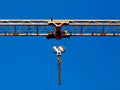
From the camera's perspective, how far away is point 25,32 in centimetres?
6519

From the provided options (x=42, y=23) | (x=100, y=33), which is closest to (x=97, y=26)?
(x=100, y=33)

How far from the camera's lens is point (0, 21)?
65.4m

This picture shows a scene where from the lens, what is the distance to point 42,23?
65062mm

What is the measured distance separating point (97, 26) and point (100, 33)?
769 mm

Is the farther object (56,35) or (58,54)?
(56,35)

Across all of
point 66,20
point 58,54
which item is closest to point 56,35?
point 66,20

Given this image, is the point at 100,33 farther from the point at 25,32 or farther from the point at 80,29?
the point at 25,32

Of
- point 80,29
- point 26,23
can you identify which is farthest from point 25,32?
point 80,29

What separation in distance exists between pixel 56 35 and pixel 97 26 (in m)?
3.79

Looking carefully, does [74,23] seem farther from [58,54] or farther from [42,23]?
[58,54]

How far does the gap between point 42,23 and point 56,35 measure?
5.43ft

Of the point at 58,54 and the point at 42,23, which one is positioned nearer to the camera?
the point at 58,54

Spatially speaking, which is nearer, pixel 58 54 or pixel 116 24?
pixel 58 54

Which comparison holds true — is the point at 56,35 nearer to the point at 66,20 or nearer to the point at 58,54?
the point at 66,20
